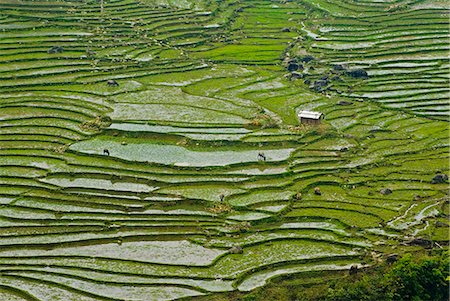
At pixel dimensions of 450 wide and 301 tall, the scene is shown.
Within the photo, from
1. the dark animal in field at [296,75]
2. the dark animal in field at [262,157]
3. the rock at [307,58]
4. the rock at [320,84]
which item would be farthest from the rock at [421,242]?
the rock at [307,58]

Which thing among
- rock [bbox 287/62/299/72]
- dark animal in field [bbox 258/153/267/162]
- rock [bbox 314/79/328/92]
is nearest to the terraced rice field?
rock [bbox 314/79/328/92]

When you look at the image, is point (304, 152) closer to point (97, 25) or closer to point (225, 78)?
point (225, 78)

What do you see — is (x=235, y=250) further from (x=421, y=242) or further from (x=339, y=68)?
(x=339, y=68)

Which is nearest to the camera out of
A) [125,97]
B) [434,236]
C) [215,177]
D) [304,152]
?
[434,236]

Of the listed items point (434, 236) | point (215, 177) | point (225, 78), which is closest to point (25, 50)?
point (225, 78)

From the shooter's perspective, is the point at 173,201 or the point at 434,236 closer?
the point at 434,236

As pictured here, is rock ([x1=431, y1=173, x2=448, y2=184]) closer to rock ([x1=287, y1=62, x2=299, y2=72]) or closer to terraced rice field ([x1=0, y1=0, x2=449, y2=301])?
terraced rice field ([x1=0, y1=0, x2=449, y2=301])
